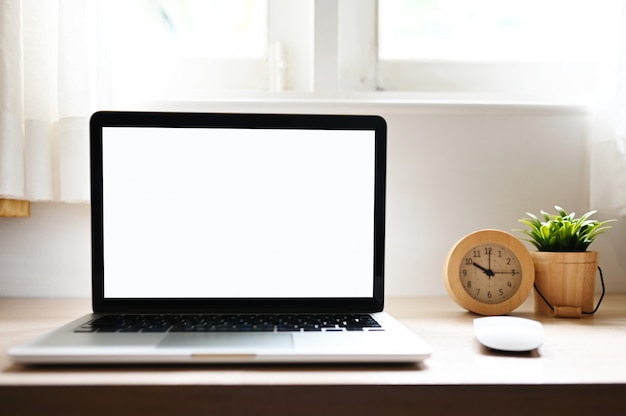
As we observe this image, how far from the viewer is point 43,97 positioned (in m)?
1.00

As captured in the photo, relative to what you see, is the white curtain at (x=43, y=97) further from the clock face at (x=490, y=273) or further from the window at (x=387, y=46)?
the clock face at (x=490, y=273)

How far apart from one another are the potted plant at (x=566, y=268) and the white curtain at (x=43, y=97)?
855 mm

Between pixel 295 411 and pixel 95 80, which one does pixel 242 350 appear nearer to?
pixel 295 411

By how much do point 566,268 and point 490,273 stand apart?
0.13m

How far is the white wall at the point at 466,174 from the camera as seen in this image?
111 cm

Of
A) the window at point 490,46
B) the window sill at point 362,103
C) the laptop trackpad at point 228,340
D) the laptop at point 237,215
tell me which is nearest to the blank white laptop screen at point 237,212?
the laptop at point 237,215

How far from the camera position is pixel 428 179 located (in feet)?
3.67

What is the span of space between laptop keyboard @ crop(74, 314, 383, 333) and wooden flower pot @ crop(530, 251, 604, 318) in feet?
1.17

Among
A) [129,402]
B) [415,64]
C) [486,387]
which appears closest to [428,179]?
[415,64]

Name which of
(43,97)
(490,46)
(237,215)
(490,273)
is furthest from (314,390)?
(490,46)

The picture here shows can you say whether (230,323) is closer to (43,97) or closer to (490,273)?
(490,273)

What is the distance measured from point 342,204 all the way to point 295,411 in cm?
38

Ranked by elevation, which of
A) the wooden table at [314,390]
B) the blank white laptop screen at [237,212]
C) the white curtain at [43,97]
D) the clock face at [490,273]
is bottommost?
the wooden table at [314,390]

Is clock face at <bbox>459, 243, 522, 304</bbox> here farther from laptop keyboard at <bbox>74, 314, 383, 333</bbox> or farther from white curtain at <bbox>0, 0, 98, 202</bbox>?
white curtain at <bbox>0, 0, 98, 202</bbox>
